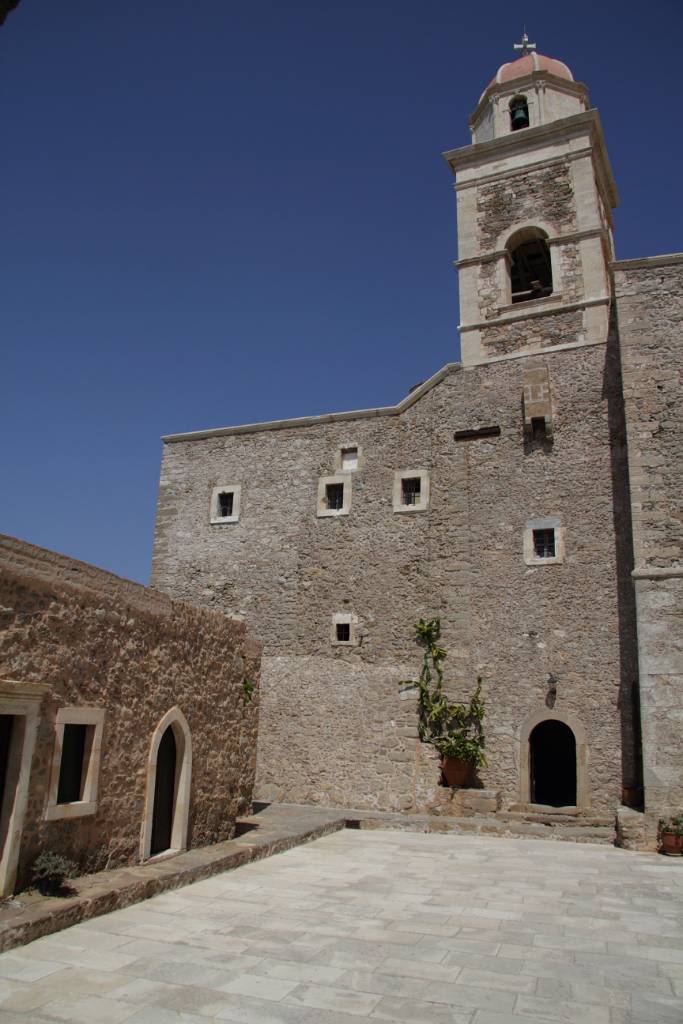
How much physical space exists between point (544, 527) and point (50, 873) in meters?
10.0

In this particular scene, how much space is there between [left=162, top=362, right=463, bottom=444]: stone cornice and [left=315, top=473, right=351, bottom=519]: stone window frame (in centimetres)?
131

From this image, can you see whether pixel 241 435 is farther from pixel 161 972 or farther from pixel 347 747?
pixel 161 972

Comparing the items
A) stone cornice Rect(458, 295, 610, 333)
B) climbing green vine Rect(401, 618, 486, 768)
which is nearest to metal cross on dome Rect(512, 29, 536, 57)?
stone cornice Rect(458, 295, 610, 333)

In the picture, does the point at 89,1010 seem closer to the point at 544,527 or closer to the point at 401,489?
the point at 544,527

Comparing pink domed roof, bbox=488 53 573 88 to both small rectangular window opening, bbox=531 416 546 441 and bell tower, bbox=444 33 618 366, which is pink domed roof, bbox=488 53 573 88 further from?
small rectangular window opening, bbox=531 416 546 441

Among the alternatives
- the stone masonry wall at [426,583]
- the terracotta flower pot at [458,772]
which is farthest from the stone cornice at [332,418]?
the terracotta flower pot at [458,772]

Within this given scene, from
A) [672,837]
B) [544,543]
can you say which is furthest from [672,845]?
[544,543]

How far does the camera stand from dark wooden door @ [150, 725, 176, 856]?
7.68m

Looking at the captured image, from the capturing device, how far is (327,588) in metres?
15.0

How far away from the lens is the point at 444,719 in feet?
43.4

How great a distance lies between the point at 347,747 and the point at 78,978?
9703 mm

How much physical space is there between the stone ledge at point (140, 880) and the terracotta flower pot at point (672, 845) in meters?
4.72

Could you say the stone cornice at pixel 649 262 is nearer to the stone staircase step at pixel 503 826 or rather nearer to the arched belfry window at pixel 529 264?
the arched belfry window at pixel 529 264

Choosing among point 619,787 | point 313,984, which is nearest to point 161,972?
point 313,984
